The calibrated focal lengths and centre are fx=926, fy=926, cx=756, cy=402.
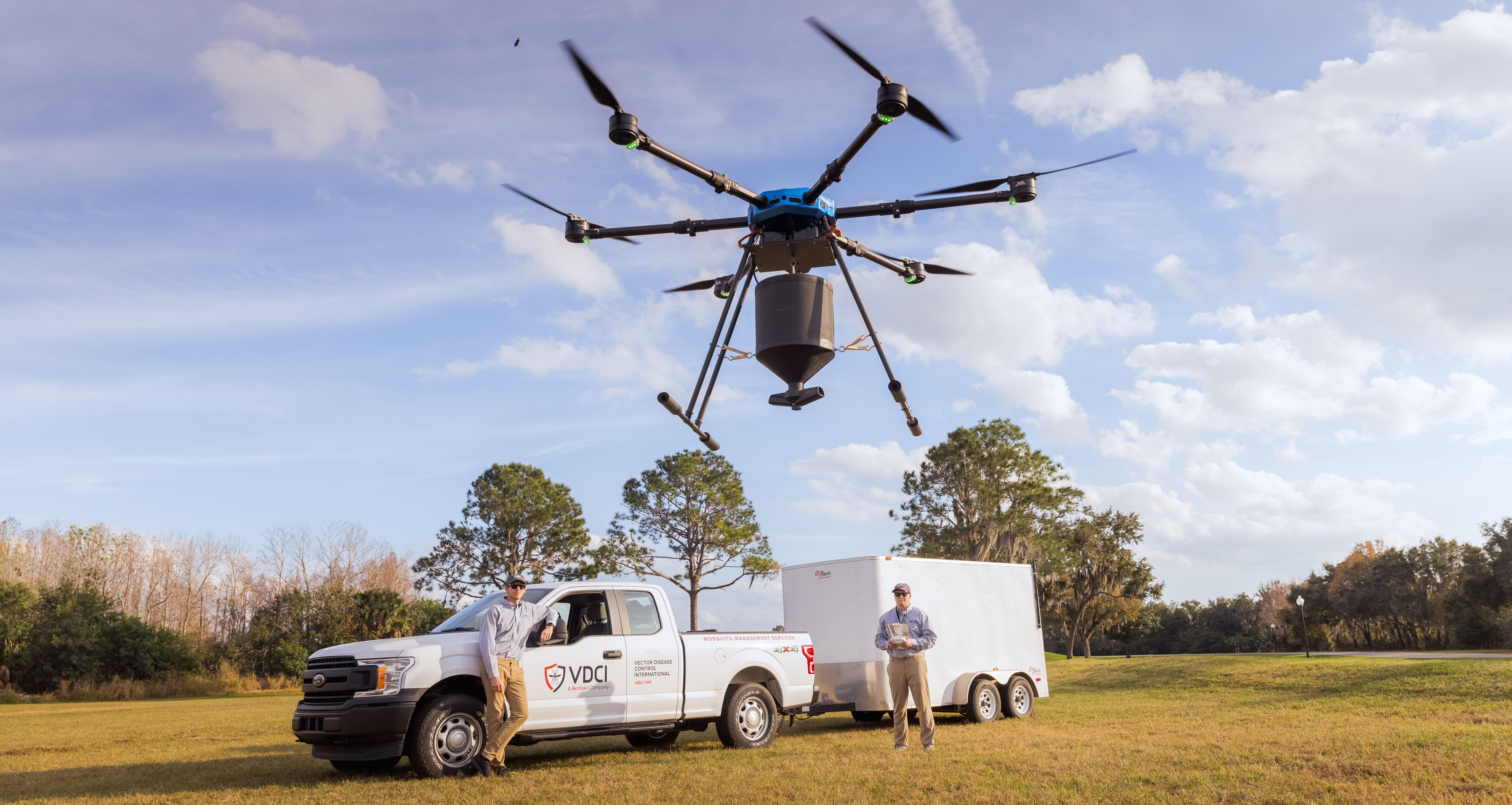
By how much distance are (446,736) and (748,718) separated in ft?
13.1

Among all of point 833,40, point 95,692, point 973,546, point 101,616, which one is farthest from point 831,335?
point 101,616

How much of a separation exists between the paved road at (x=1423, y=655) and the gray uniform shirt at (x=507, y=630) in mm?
23882

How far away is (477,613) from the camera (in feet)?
35.8

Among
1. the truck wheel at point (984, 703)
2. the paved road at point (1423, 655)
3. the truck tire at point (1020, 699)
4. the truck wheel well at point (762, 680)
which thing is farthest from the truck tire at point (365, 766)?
the paved road at point (1423, 655)

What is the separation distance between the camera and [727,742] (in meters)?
11.7

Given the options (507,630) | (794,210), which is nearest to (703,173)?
(794,210)

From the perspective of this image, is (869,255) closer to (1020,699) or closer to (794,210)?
(794,210)

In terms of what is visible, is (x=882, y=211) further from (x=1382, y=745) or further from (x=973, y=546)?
(x=973, y=546)

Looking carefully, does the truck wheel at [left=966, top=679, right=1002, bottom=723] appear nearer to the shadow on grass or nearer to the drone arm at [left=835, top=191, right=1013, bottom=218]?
the shadow on grass

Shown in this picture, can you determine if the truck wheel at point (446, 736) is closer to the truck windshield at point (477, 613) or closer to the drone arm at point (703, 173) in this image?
the truck windshield at point (477, 613)

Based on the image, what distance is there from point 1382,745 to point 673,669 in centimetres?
788

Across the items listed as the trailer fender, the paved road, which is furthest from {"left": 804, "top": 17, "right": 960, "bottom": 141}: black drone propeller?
the paved road

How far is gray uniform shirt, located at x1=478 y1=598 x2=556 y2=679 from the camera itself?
9.55 m

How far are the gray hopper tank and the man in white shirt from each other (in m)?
3.58
